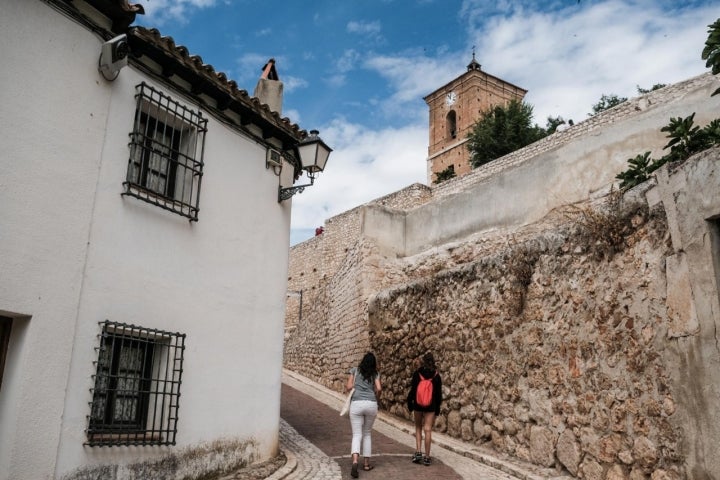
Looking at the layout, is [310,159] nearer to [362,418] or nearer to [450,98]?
[362,418]

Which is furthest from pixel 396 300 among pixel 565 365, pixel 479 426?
pixel 565 365

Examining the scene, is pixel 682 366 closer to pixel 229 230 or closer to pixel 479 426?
pixel 479 426

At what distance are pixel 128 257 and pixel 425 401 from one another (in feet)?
12.5

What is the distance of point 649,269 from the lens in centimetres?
571

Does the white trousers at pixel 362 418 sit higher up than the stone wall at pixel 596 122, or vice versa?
the stone wall at pixel 596 122

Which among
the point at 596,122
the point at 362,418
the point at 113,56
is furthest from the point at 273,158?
the point at 596,122

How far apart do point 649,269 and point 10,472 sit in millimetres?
5736

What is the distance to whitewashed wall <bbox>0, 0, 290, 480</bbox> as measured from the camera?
478 centimetres

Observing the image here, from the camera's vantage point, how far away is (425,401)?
7.25 m

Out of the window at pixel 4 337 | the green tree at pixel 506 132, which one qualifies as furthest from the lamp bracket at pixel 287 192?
the green tree at pixel 506 132

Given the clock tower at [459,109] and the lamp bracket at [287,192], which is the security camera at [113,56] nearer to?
the lamp bracket at [287,192]

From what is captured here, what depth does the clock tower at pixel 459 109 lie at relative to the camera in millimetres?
41188

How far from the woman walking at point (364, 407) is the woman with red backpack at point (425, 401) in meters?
0.58

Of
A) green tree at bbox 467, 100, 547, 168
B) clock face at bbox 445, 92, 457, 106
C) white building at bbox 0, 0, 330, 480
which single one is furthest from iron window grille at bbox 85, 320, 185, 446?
clock face at bbox 445, 92, 457, 106
